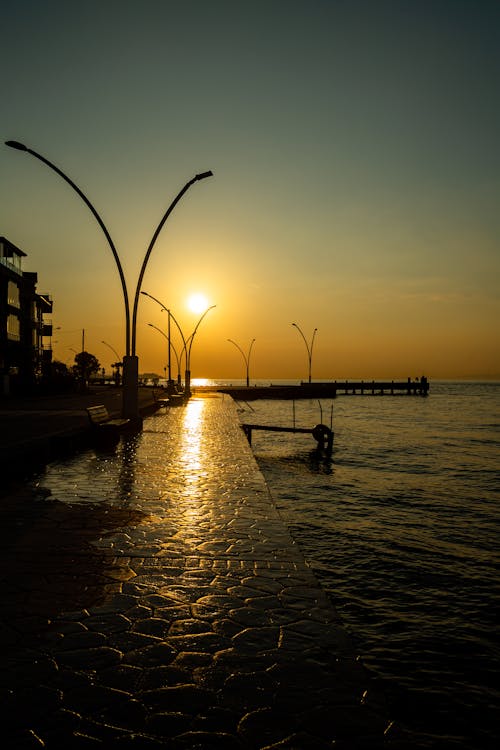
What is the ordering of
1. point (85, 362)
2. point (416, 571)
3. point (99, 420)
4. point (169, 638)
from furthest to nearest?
1. point (85, 362)
2. point (99, 420)
3. point (416, 571)
4. point (169, 638)

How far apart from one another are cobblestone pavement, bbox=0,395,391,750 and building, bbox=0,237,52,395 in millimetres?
39525

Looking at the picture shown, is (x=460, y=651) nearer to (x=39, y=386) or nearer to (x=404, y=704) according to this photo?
(x=404, y=704)

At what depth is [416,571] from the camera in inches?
369

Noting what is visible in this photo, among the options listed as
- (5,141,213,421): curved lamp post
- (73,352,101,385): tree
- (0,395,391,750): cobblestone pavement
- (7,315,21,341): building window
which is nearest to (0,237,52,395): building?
(7,315,21,341): building window

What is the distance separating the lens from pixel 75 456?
14.3 meters

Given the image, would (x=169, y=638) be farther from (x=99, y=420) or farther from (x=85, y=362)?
(x=85, y=362)

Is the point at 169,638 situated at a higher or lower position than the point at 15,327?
lower

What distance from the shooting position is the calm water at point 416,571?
16.6ft

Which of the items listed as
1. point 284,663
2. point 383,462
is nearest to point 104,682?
point 284,663

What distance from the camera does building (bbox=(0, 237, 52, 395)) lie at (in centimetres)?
4578

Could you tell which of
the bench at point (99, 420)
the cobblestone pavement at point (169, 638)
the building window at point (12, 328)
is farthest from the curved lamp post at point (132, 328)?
the building window at point (12, 328)

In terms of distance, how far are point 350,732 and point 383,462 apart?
2185cm

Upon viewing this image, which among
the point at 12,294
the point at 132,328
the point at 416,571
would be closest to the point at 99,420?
the point at 132,328

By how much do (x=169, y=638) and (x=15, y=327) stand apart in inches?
1992
